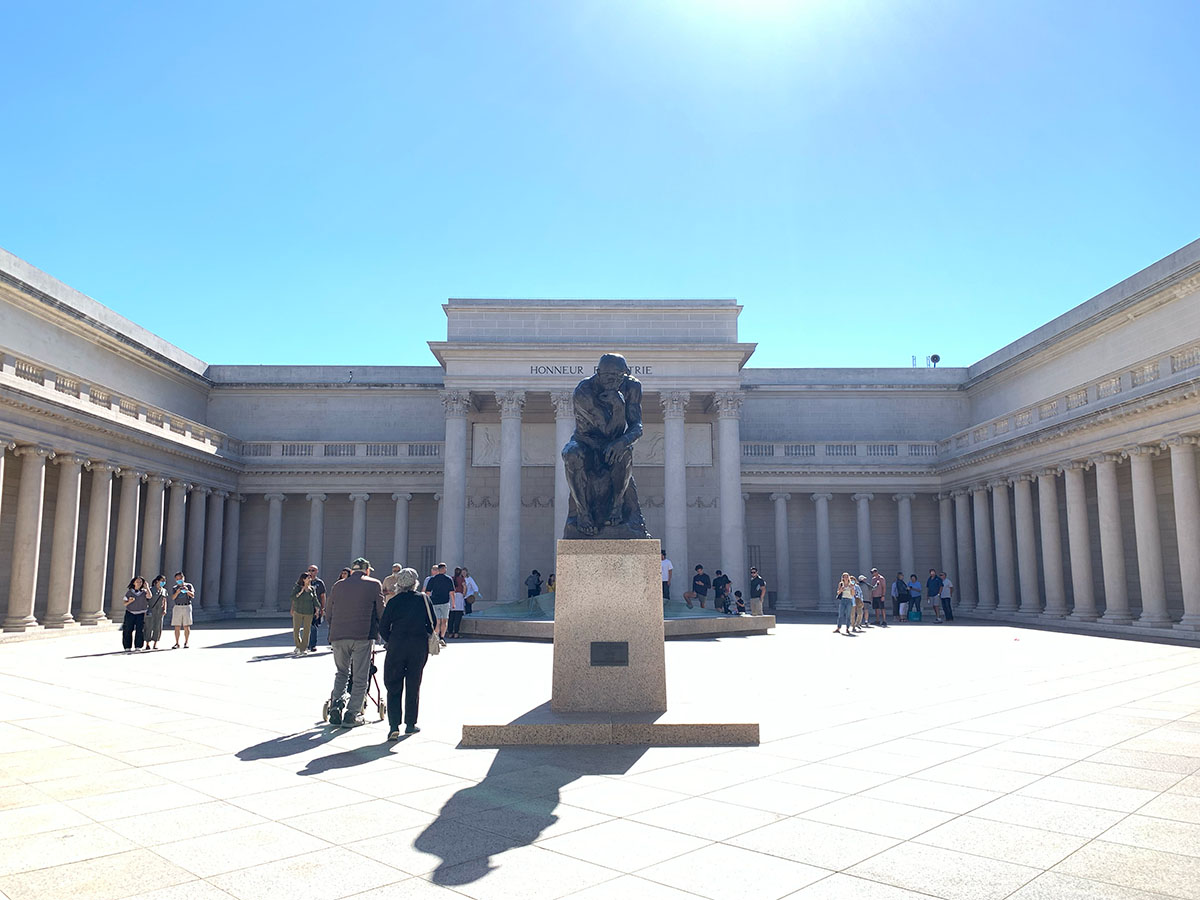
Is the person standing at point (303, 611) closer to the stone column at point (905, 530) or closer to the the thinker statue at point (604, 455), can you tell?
the the thinker statue at point (604, 455)

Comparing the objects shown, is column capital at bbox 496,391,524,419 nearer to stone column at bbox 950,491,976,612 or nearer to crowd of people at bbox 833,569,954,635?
crowd of people at bbox 833,569,954,635

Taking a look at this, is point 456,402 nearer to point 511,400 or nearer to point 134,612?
point 511,400

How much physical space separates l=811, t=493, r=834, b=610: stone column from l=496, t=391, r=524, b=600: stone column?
54.6 ft

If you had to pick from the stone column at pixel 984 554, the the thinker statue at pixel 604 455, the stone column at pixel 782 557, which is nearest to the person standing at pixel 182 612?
the the thinker statue at pixel 604 455

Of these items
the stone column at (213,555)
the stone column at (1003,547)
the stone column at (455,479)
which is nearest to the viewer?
the stone column at (1003,547)

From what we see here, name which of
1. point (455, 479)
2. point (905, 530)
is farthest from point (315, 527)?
point (905, 530)

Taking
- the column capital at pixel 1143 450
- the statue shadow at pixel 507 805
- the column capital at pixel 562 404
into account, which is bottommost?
the statue shadow at pixel 507 805

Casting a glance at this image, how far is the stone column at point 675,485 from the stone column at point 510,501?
745 cm

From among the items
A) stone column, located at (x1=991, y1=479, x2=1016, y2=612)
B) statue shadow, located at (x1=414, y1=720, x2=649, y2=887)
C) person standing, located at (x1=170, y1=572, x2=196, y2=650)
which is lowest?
statue shadow, located at (x1=414, y1=720, x2=649, y2=887)

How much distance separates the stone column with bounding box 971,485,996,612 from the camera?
40.6m

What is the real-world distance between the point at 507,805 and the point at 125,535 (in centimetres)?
3321

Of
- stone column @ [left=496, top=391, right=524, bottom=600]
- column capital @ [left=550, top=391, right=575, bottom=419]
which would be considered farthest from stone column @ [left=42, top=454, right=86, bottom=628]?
column capital @ [left=550, top=391, right=575, bottom=419]

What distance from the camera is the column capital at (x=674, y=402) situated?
4222 centimetres

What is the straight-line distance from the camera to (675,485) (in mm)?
41250
